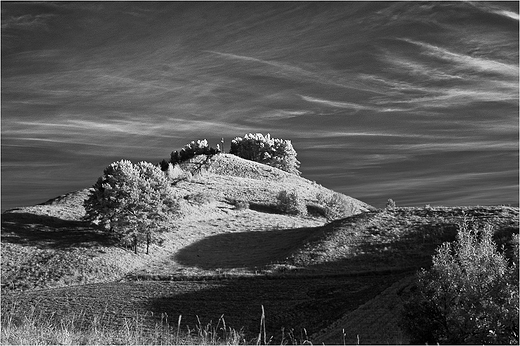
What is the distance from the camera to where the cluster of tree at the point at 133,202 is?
42.2 meters

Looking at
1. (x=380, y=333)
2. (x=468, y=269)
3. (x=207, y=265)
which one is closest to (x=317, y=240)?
(x=207, y=265)

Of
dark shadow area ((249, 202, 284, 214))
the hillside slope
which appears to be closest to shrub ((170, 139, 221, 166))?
the hillside slope

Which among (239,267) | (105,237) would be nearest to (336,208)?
(239,267)

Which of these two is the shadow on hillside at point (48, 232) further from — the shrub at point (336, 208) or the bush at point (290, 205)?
the shrub at point (336, 208)

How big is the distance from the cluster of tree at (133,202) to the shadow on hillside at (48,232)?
5.93ft

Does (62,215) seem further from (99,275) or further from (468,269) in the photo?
(468,269)

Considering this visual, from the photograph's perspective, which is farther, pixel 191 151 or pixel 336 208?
pixel 191 151

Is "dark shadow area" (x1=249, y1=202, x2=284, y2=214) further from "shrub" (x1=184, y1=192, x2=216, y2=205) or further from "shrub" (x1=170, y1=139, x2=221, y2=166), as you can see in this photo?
"shrub" (x1=170, y1=139, x2=221, y2=166)

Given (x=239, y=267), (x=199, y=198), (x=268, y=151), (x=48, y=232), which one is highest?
(x=268, y=151)

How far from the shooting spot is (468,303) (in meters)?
17.2

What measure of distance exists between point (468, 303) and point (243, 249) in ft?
103

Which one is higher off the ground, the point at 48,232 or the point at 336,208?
the point at 336,208

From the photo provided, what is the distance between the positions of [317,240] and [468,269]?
2722 cm

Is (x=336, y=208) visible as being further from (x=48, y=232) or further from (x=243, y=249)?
(x=48, y=232)
